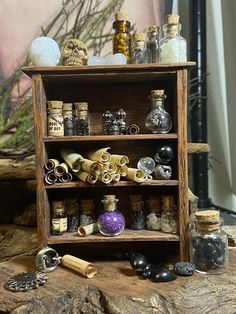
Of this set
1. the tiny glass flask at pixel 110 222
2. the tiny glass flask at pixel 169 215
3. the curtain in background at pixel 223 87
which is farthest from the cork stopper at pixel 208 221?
the curtain in background at pixel 223 87

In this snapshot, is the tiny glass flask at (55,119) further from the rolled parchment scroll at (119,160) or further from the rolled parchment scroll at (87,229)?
the rolled parchment scroll at (87,229)

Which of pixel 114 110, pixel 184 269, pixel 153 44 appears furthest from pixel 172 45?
pixel 184 269

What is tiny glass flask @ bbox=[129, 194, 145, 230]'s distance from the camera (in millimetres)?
1195

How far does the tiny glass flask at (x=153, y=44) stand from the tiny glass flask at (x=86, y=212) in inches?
18.3

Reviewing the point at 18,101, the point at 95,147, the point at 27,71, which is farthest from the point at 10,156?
the point at 27,71

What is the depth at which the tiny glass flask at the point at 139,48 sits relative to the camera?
1.13 meters

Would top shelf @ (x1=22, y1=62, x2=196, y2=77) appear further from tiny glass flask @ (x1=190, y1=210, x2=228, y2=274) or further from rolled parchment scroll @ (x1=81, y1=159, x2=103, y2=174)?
tiny glass flask @ (x1=190, y1=210, x2=228, y2=274)

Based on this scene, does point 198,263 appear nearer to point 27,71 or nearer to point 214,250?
point 214,250

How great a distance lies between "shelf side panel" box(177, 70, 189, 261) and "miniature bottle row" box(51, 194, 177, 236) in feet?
0.17

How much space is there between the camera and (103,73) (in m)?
1.07

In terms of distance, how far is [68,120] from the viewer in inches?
45.0

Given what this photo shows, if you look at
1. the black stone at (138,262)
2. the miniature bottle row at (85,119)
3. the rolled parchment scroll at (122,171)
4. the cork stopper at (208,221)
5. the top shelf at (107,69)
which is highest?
the top shelf at (107,69)

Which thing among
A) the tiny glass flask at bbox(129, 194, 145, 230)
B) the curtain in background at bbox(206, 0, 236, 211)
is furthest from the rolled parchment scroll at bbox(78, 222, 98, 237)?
the curtain in background at bbox(206, 0, 236, 211)

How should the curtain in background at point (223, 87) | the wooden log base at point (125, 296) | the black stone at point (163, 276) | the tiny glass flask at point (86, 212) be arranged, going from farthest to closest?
the curtain in background at point (223, 87) → the tiny glass flask at point (86, 212) → the black stone at point (163, 276) → the wooden log base at point (125, 296)
